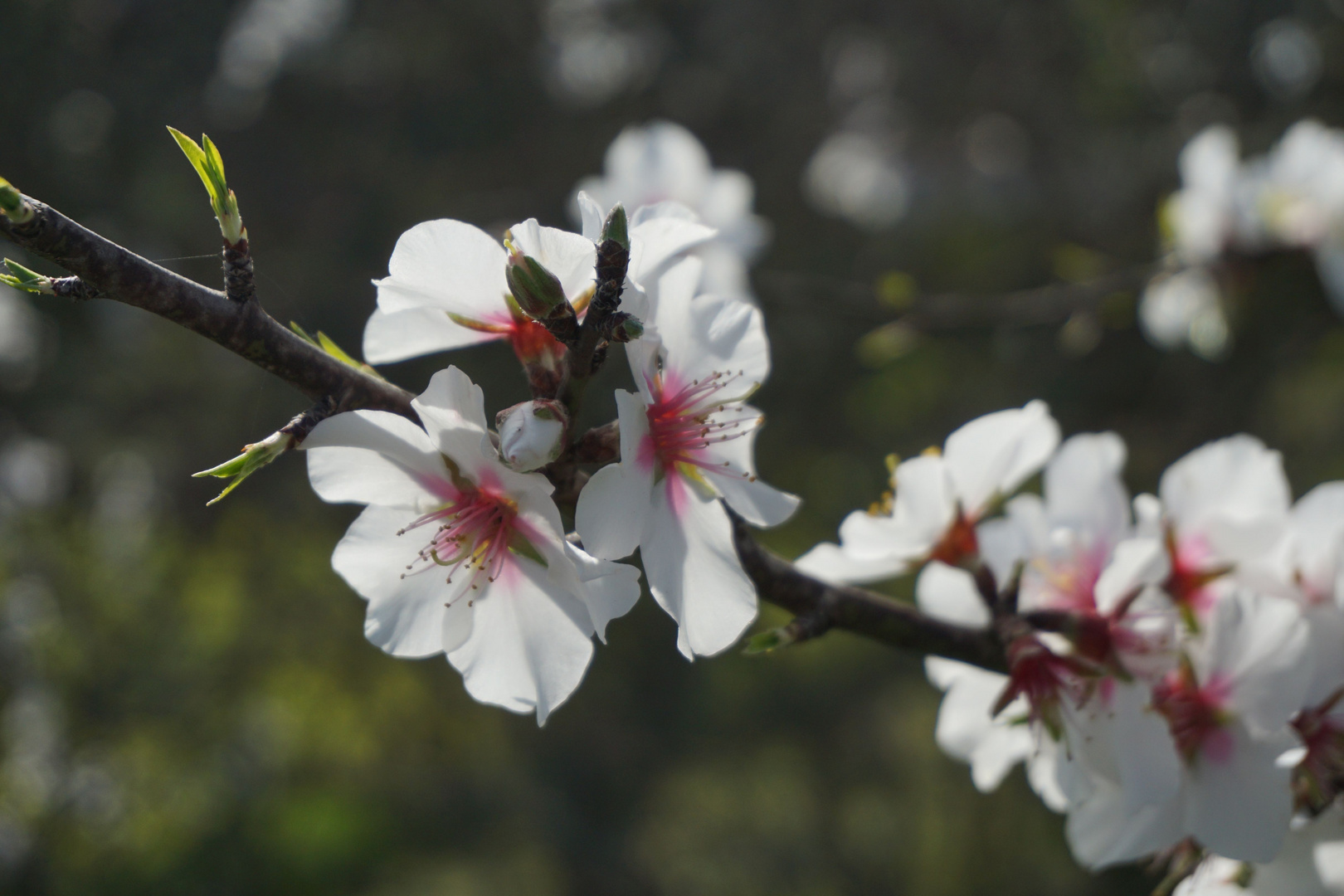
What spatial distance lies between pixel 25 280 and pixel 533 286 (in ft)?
0.74

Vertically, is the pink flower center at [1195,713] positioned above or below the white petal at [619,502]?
below

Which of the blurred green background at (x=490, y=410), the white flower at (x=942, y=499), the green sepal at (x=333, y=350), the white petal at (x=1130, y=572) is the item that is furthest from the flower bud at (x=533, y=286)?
the blurred green background at (x=490, y=410)

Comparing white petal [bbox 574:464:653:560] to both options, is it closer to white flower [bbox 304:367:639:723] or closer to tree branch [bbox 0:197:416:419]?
white flower [bbox 304:367:639:723]

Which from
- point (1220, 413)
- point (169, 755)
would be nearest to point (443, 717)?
point (169, 755)

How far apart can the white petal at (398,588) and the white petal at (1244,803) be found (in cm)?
50

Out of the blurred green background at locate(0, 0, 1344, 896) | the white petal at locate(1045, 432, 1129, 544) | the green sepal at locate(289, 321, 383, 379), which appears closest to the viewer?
the green sepal at locate(289, 321, 383, 379)

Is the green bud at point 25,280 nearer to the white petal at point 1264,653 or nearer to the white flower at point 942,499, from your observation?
the white flower at point 942,499

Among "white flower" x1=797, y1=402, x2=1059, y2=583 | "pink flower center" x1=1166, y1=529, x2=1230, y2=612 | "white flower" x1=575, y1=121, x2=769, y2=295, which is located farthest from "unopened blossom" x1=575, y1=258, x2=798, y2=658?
"white flower" x1=575, y1=121, x2=769, y2=295

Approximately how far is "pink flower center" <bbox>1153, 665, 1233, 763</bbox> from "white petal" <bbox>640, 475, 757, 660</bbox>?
1.11 feet

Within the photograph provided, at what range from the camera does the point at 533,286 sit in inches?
16.2

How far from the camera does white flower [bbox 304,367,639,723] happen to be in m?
0.45

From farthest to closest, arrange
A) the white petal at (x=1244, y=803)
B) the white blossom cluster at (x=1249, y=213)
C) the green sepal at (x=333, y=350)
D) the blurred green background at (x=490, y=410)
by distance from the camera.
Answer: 1. the blurred green background at (x=490, y=410)
2. the white blossom cluster at (x=1249, y=213)
3. the white petal at (x=1244, y=803)
4. the green sepal at (x=333, y=350)

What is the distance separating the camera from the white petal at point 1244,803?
0.59 meters

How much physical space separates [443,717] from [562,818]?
0.61 meters
